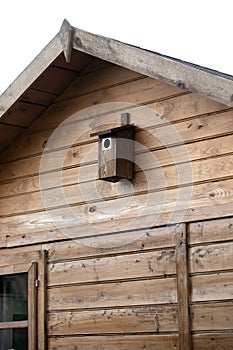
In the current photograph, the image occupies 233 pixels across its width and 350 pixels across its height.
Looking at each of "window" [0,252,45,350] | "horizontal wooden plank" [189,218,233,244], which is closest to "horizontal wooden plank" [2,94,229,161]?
"horizontal wooden plank" [189,218,233,244]

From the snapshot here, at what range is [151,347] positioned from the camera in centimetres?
632

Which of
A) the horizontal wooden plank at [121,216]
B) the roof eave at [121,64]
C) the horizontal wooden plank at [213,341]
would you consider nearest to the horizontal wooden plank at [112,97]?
the roof eave at [121,64]

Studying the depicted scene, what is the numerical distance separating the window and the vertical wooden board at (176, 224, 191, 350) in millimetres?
1433

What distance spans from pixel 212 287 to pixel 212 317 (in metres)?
0.20

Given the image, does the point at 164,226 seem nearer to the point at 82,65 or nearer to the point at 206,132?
the point at 206,132

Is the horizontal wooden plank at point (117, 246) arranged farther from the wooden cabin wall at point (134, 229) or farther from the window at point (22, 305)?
the window at point (22, 305)

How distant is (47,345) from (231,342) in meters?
1.85

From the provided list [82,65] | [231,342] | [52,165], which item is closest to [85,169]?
[52,165]

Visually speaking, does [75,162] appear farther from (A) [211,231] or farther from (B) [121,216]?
A: (A) [211,231]

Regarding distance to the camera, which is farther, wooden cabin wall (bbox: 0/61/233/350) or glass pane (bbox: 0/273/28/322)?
glass pane (bbox: 0/273/28/322)

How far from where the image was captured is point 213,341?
19.5 ft

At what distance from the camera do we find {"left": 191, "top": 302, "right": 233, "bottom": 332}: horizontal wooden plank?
589 centimetres

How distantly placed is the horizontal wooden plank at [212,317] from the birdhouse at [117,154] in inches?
46.4

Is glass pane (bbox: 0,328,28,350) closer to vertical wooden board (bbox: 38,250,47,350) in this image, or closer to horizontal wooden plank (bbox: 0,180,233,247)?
vertical wooden board (bbox: 38,250,47,350)
